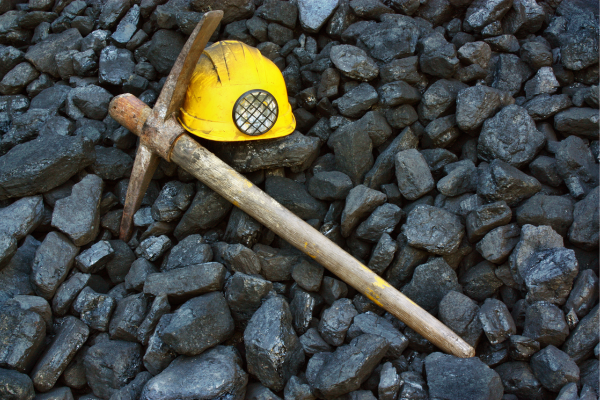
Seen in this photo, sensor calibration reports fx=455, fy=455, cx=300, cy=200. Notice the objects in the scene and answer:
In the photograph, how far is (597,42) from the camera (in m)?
3.38

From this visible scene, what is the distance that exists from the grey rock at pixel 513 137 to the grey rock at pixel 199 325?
2.17 m

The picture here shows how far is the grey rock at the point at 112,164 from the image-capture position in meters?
3.59

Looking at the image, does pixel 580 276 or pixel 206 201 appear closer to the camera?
pixel 580 276

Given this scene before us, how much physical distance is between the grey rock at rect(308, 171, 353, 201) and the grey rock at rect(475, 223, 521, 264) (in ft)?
3.20

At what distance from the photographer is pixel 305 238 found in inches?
113

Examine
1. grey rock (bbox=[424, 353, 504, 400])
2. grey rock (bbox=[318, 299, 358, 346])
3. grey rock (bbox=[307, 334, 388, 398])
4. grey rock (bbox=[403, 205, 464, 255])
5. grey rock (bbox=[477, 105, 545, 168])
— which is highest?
grey rock (bbox=[477, 105, 545, 168])

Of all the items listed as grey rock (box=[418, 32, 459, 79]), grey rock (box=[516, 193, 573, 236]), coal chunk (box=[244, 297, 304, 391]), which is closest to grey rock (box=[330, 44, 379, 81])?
grey rock (box=[418, 32, 459, 79])

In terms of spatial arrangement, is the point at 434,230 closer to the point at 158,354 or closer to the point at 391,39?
the point at 391,39

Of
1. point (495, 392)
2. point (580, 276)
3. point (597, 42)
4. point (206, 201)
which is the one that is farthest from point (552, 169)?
point (206, 201)

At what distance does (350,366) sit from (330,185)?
50.0 inches

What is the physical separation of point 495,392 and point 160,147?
250cm

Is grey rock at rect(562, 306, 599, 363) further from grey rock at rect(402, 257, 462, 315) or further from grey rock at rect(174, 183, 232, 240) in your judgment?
grey rock at rect(174, 183, 232, 240)

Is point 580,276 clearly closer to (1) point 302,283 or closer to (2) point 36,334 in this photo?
(1) point 302,283

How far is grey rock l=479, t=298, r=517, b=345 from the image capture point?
2617mm
